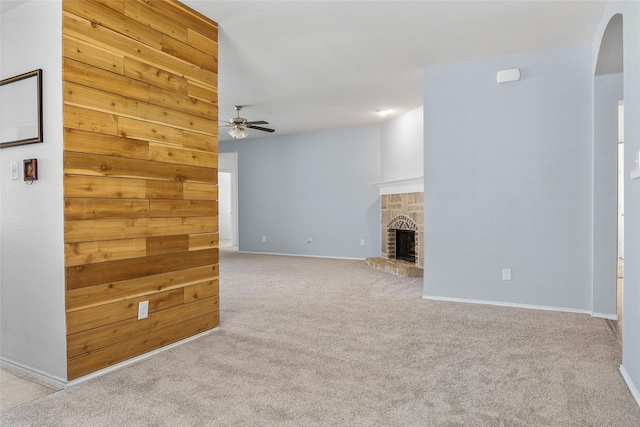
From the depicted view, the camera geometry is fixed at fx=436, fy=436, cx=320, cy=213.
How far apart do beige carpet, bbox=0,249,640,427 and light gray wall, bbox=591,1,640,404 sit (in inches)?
7.7

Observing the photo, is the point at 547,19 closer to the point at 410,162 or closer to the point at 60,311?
the point at 410,162

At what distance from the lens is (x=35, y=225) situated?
2.58 meters

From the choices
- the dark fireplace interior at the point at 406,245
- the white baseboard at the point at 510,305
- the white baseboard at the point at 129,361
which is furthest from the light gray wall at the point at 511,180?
the white baseboard at the point at 129,361

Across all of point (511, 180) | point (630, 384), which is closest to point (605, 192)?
point (511, 180)

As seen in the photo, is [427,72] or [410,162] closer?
[427,72]

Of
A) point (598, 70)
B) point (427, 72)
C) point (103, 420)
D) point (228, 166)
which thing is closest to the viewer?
point (103, 420)

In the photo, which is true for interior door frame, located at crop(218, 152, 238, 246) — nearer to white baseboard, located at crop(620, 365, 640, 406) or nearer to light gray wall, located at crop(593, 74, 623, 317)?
light gray wall, located at crop(593, 74, 623, 317)

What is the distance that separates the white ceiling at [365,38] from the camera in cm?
331

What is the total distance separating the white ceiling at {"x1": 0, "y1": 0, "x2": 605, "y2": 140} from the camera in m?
3.31

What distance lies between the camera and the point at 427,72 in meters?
4.73

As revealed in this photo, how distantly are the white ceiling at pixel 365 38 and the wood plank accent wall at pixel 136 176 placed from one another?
19.1 inches

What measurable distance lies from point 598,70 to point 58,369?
474cm

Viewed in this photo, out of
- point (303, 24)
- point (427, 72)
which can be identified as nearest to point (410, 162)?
point (427, 72)

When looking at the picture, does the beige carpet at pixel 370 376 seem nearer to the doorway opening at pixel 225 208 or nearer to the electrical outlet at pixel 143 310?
the electrical outlet at pixel 143 310
